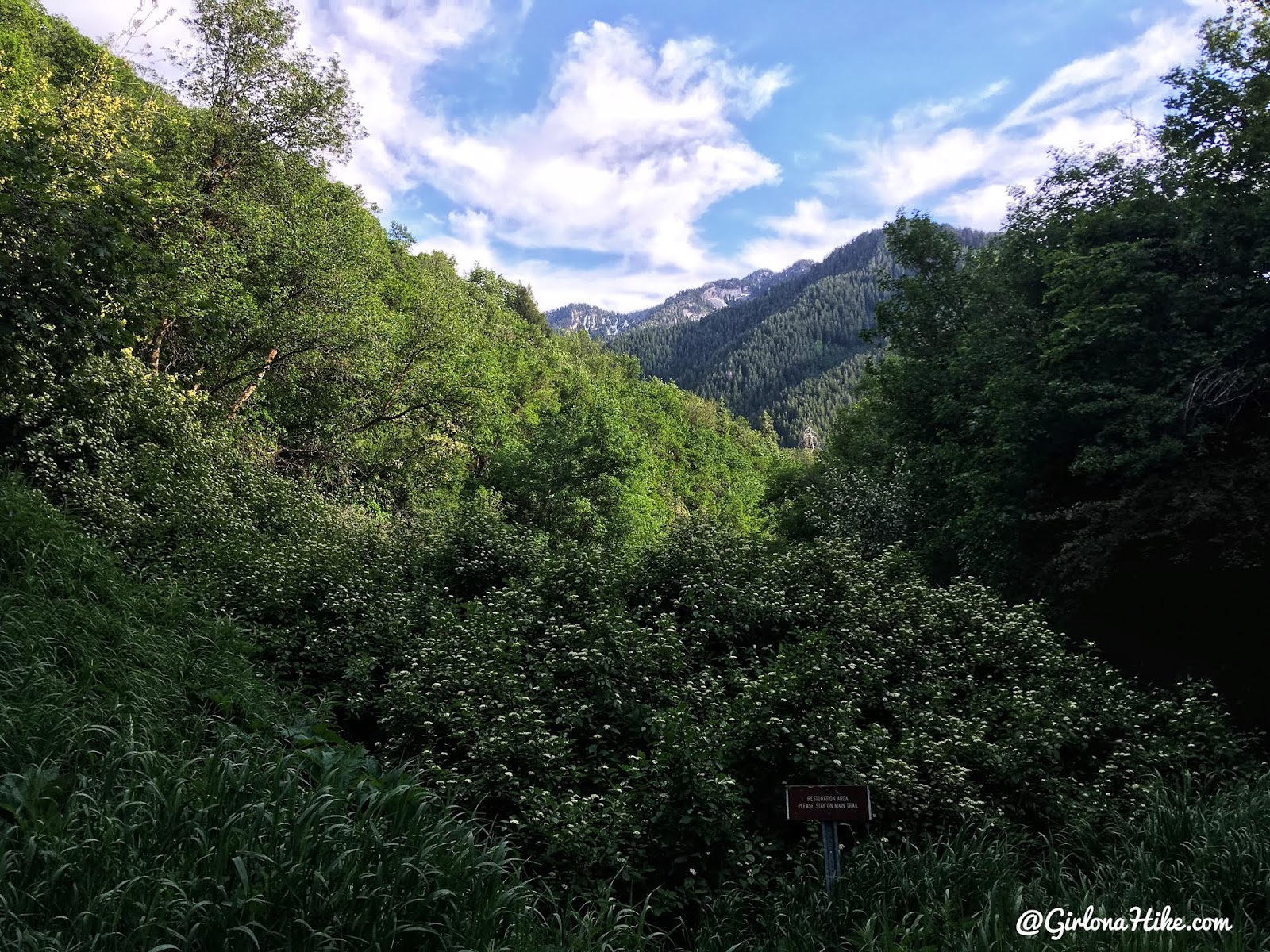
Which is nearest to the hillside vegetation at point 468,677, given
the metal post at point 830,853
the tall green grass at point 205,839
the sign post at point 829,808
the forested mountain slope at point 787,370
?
the tall green grass at point 205,839

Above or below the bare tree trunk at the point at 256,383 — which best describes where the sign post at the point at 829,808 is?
below

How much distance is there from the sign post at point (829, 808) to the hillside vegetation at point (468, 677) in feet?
0.94

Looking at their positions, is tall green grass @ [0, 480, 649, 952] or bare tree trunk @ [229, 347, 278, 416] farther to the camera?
bare tree trunk @ [229, 347, 278, 416]

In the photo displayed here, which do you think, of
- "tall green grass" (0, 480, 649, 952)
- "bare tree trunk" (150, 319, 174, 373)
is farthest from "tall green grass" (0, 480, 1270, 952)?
"bare tree trunk" (150, 319, 174, 373)

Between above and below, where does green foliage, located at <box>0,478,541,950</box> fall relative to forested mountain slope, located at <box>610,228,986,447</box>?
below

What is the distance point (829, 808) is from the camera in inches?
182

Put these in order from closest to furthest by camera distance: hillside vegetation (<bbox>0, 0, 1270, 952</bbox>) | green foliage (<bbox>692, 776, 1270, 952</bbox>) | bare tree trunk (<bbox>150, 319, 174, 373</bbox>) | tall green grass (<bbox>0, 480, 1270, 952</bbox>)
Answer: tall green grass (<bbox>0, 480, 1270, 952</bbox>)
hillside vegetation (<bbox>0, 0, 1270, 952</bbox>)
green foliage (<bbox>692, 776, 1270, 952</bbox>)
bare tree trunk (<bbox>150, 319, 174, 373</bbox>)

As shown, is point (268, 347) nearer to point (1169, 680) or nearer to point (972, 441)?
point (972, 441)

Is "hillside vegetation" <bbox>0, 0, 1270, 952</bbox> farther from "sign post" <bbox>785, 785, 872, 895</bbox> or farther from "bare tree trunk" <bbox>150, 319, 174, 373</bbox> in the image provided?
A: "sign post" <bbox>785, 785, 872, 895</bbox>

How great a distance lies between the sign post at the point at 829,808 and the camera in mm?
4574

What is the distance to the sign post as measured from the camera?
4.57 meters

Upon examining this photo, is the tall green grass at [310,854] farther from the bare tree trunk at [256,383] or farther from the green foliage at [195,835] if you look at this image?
the bare tree trunk at [256,383]

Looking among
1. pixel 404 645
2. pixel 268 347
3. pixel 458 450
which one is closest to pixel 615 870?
pixel 404 645

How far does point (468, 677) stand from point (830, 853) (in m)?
3.53
